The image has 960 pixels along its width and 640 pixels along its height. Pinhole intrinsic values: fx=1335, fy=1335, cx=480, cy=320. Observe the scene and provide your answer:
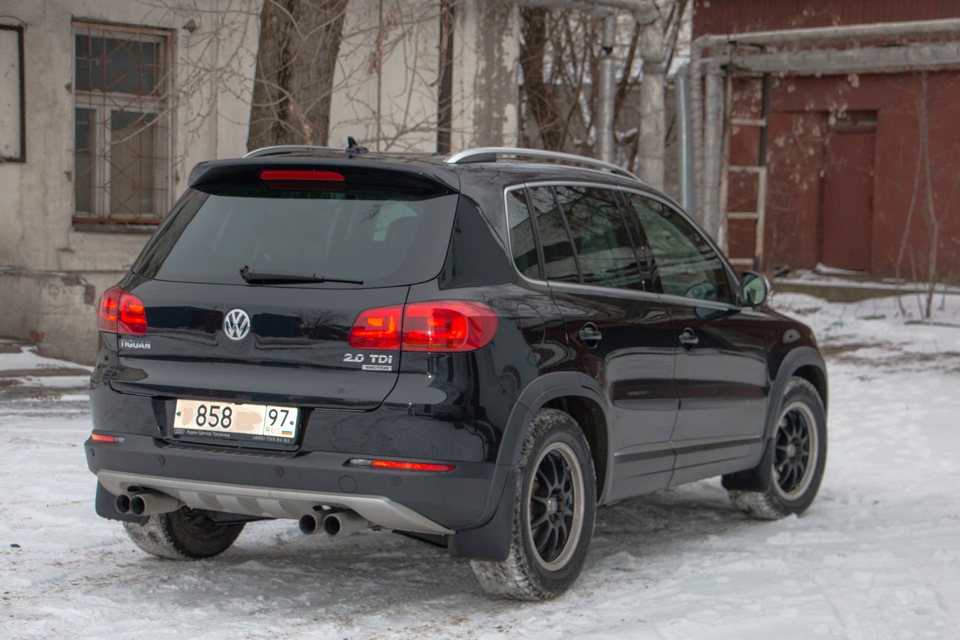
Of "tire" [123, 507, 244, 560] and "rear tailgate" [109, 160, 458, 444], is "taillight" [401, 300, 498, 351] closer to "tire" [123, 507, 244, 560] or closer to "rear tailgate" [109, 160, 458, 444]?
"rear tailgate" [109, 160, 458, 444]

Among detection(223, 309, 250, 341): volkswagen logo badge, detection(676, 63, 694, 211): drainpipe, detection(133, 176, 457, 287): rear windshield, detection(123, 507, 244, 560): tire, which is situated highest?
detection(676, 63, 694, 211): drainpipe

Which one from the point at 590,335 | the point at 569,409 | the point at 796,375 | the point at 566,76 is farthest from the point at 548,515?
the point at 566,76

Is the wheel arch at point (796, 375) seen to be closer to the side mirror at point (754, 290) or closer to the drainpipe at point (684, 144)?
the side mirror at point (754, 290)

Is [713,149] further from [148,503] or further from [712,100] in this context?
[148,503]

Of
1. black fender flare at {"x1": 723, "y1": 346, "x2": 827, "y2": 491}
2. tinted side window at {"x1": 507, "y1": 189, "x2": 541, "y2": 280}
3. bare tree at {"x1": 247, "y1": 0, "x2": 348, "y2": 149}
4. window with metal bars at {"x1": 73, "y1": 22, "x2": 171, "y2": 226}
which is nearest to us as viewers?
tinted side window at {"x1": 507, "y1": 189, "x2": 541, "y2": 280}

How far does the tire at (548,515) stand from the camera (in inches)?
198

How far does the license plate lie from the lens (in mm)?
4766

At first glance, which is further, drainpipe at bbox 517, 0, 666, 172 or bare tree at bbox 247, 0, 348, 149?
drainpipe at bbox 517, 0, 666, 172

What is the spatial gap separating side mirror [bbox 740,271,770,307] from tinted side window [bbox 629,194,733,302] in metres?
0.09

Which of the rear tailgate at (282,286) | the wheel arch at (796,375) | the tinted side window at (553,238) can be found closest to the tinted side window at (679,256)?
the wheel arch at (796,375)

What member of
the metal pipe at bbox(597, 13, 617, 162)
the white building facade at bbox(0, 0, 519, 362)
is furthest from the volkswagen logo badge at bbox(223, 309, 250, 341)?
the metal pipe at bbox(597, 13, 617, 162)

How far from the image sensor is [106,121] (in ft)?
41.3

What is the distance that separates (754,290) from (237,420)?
3132 mm

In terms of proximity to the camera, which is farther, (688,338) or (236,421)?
(688,338)
